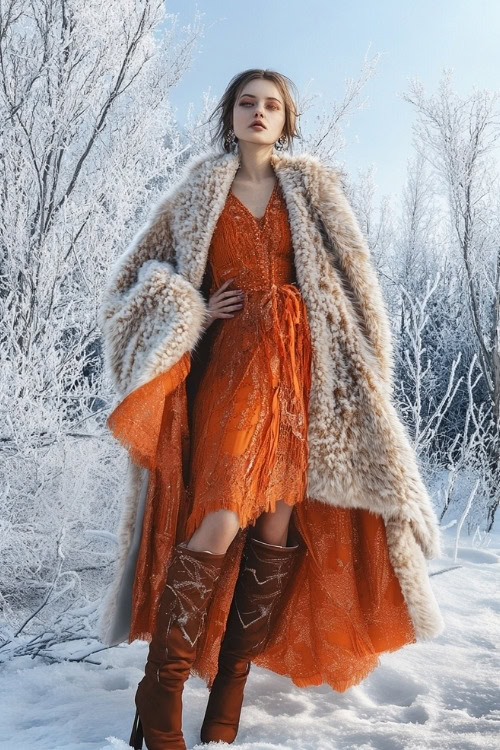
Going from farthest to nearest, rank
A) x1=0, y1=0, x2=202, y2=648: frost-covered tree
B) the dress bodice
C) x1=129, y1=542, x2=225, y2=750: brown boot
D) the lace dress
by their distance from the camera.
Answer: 1. x1=0, y1=0, x2=202, y2=648: frost-covered tree
2. the dress bodice
3. the lace dress
4. x1=129, y1=542, x2=225, y2=750: brown boot

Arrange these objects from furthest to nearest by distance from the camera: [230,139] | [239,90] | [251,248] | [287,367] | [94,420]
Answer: [94,420], [230,139], [239,90], [251,248], [287,367]

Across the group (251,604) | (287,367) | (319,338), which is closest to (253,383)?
(287,367)

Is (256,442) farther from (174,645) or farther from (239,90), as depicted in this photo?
(239,90)

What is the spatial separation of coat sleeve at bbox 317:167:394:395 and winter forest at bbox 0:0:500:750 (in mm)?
1135

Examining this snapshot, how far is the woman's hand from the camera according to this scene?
82.4 inches

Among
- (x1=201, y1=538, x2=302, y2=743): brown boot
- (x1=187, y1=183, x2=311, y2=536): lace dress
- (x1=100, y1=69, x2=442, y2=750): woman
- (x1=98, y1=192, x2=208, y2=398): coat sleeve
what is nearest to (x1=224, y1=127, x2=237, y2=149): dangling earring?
(x1=100, y1=69, x2=442, y2=750): woman

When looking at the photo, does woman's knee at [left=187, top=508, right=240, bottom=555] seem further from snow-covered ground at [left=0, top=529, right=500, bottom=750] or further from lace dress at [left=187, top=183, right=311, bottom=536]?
snow-covered ground at [left=0, top=529, right=500, bottom=750]

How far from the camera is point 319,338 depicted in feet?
6.79

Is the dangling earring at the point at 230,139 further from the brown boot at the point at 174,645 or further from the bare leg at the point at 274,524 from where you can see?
the brown boot at the point at 174,645

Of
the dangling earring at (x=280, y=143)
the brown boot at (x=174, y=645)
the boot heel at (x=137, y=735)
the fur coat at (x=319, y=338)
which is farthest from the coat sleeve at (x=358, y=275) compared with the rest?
the boot heel at (x=137, y=735)

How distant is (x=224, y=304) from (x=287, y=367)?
0.30 meters

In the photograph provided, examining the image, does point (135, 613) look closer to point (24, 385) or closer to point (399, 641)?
point (399, 641)

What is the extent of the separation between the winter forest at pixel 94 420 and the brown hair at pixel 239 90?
172 centimetres

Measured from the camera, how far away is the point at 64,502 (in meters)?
3.58
